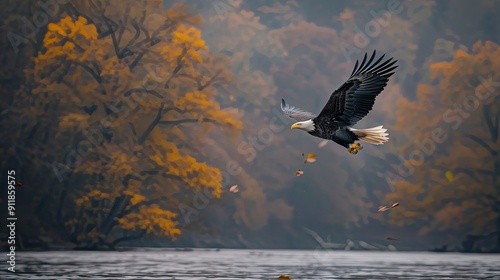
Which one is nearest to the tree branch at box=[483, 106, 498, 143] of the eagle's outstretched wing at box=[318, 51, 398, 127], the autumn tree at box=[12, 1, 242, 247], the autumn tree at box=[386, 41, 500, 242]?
the autumn tree at box=[386, 41, 500, 242]

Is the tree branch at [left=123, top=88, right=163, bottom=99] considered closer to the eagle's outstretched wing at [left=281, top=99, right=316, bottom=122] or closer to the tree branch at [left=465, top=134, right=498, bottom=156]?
the tree branch at [left=465, top=134, right=498, bottom=156]

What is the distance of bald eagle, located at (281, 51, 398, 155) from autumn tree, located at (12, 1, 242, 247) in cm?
1605

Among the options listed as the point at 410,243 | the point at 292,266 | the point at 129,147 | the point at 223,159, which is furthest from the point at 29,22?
the point at 410,243

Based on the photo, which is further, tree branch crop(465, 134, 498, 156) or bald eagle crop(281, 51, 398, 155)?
tree branch crop(465, 134, 498, 156)

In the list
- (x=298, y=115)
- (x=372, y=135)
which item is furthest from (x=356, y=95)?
(x=298, y=115)

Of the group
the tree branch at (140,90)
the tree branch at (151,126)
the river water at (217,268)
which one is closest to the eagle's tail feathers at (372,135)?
the river water at (217,268)

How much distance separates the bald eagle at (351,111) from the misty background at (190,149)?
635 inches

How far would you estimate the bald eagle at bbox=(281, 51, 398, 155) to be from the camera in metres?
17.2

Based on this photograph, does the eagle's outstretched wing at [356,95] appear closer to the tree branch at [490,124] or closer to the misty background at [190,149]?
the misty background at [190,149]

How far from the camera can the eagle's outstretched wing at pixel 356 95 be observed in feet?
56.3

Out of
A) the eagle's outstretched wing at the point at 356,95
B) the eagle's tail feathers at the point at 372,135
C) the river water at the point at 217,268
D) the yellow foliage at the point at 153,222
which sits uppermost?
the yellow foliage at the point at 153,222

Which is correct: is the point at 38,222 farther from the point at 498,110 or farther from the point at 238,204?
the point at 498,110

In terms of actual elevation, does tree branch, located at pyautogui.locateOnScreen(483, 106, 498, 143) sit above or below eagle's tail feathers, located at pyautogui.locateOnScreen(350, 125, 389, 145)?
above

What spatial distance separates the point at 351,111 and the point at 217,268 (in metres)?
7.90
